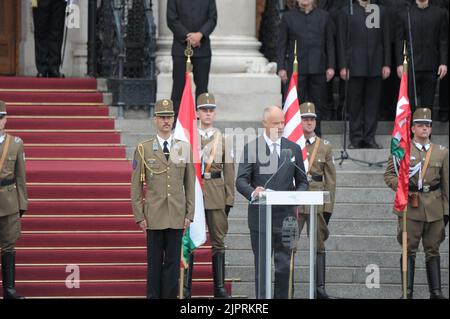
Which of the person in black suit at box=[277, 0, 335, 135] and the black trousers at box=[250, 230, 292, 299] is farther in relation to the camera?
the person in black suit at box=[277, 0, 335, 135]

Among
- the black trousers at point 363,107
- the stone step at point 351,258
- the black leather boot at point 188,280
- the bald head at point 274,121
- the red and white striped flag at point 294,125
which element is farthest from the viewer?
the black trousers at point 363,107

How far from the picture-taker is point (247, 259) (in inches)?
640

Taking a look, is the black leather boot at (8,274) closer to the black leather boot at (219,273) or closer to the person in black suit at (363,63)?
the black leather boot at (219,273)

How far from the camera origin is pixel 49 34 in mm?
20656

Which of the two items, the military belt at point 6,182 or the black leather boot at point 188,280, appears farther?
the black leather boot at point 188,280

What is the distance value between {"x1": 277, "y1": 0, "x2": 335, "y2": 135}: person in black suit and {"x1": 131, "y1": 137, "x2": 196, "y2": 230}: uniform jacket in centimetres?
419

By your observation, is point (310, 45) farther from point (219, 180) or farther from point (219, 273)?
point (219, 273)

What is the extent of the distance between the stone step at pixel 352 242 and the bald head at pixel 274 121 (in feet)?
9.03

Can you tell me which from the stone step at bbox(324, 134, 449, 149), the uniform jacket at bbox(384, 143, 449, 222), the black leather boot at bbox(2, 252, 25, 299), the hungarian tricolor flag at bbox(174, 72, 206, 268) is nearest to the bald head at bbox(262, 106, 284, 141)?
the hungarian tricolor flag at bbox(174, 72, 206, 268)

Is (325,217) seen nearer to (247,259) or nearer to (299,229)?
(247,259)

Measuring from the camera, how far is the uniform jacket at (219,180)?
15.4m

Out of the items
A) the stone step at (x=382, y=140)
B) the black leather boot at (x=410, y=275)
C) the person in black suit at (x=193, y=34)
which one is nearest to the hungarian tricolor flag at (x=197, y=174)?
the black leather boot at (x=410, y=275)

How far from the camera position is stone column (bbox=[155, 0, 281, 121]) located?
1909cm

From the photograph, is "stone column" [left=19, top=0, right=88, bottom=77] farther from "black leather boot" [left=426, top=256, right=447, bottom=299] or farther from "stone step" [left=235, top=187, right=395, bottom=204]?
"black leather boot" [left=426, top=256, right=447, bottom=299]
